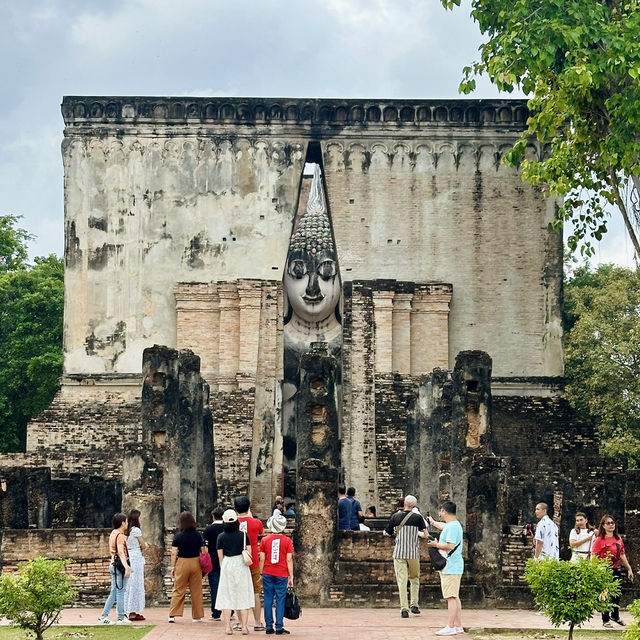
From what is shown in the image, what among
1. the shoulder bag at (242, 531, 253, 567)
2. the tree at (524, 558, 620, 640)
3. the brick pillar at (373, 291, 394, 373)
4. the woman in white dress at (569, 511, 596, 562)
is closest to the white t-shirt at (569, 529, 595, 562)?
the woman in white dress at (569, 511, 596, 562)

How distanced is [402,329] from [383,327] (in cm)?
48

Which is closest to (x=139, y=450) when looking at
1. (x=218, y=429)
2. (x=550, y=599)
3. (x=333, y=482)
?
(x=333, y=482)

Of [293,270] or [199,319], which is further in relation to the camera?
[293,270]

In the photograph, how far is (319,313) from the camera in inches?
1159

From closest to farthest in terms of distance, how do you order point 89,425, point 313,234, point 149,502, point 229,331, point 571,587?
point 571,587, point 149,502, point 89,425, point 229,331, point 313,234

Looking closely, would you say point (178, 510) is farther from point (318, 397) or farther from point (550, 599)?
point (550, 599)

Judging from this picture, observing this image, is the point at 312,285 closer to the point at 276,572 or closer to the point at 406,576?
the point at 406,576

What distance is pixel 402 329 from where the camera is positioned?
94.9ft

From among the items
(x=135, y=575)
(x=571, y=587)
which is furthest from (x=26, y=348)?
(x=571, y=587)

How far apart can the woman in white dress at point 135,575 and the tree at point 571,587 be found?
4466 millimetres

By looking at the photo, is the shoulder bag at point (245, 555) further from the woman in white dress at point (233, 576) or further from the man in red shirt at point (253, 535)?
the man in red shirt at point (253, 535)

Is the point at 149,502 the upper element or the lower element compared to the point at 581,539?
upper

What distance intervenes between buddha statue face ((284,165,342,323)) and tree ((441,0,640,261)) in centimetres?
960

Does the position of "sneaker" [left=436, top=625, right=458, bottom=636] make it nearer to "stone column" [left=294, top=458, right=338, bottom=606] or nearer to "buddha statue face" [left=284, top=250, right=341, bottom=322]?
"stone column" [left=294, top=458, right=338, bottom=606]
